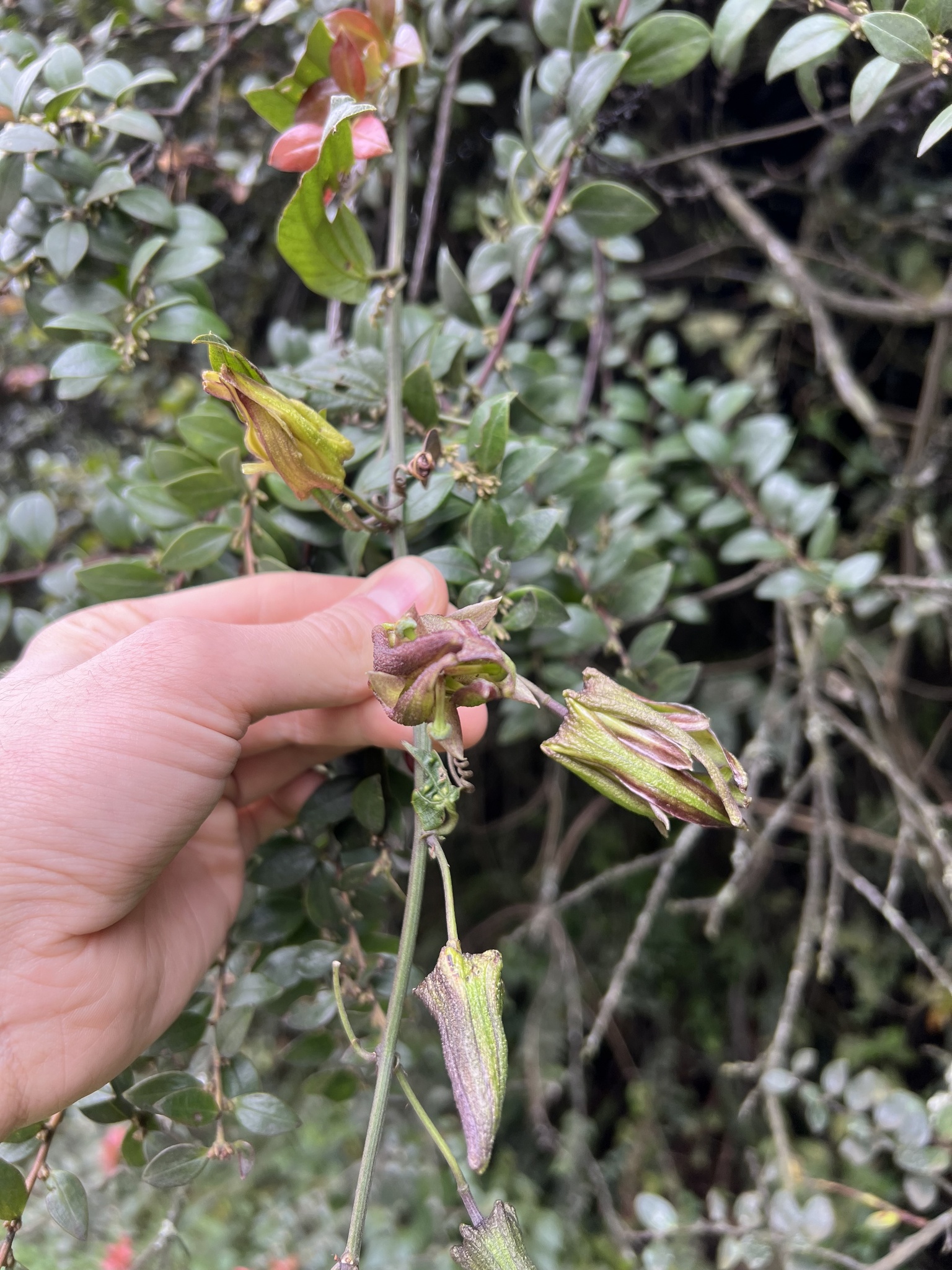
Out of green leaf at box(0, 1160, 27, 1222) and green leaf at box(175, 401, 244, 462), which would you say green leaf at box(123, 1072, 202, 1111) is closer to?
green leaf at box(0, 1160, 27, 1222)

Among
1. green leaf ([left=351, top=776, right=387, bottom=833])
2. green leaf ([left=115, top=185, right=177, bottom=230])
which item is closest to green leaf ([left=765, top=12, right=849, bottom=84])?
green leaf ([left=115, top=185, right=177, bottom=230])

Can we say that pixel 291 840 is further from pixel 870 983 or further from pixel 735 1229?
pixel 870 983

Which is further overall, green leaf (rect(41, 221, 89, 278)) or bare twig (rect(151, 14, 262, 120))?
bare twig (rect(151, 14, 262, 120))

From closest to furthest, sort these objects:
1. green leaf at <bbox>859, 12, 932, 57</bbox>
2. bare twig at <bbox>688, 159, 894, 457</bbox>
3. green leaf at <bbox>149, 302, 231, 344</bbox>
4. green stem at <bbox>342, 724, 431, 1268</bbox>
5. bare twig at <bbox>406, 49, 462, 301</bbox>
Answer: green stem at <bbox>342, 724, 431, 1268</bbox>
green leaf at <bbox>859, 12, 932, 57</bbox>
green leaf at <bbox>149, 302, 231, 344</bbox>
bare twig at <bbox>406, 49, 462, 301</bbox>
bare twig at <bbox>688, 159, 894, 457</bbox>

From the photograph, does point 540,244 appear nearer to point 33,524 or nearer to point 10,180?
point 10,180

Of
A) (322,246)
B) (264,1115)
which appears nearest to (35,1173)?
(264,1115)

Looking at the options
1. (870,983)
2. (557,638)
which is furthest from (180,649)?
(870,983)
